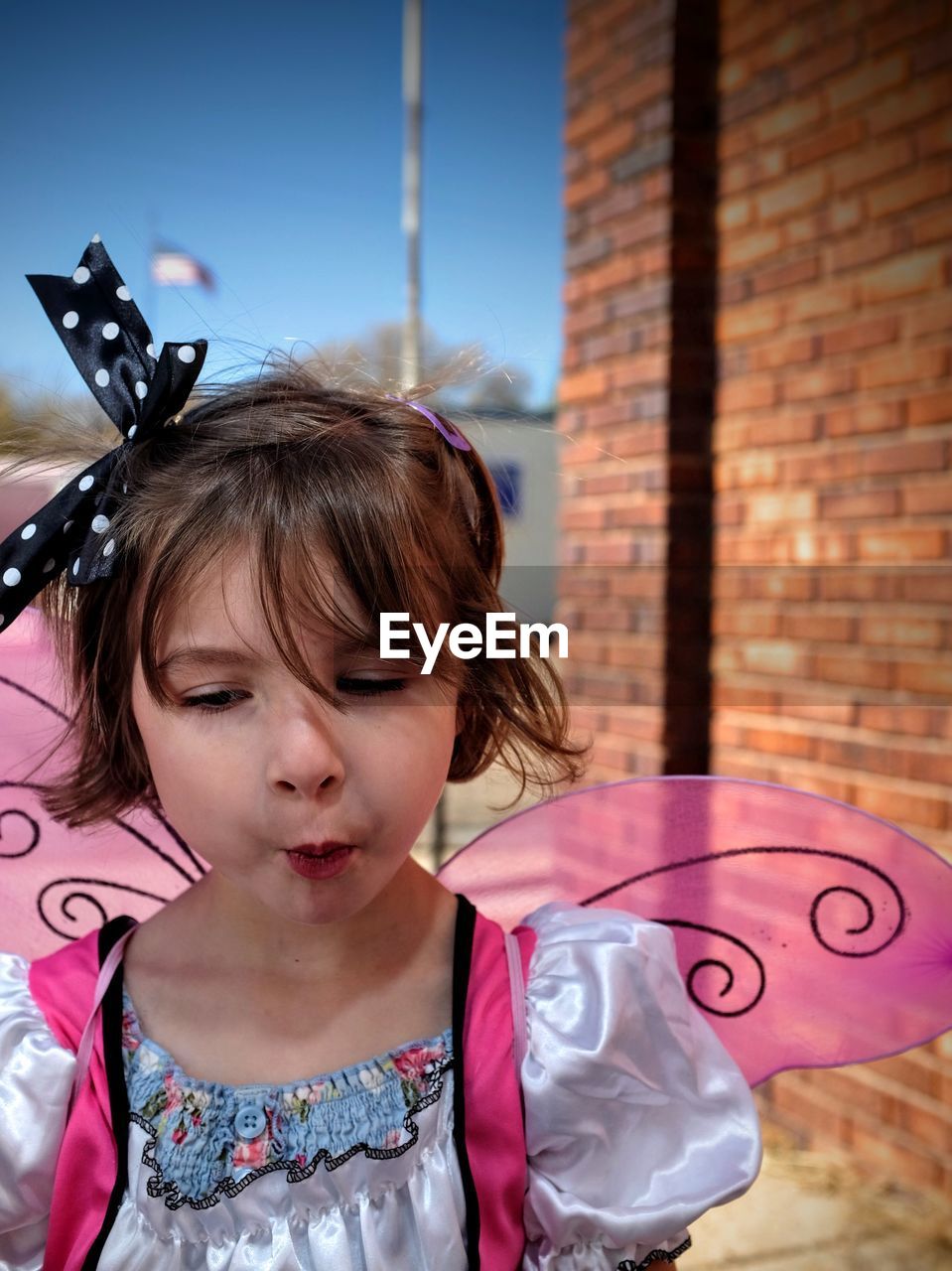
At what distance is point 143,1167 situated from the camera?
77 centimetres

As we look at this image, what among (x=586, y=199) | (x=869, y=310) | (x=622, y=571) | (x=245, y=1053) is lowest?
(x=245, y=1053)

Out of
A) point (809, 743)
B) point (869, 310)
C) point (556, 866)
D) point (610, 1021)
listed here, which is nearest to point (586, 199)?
point (869, 310)

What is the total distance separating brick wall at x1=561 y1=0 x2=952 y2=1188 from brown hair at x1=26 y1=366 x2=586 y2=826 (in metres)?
1.12

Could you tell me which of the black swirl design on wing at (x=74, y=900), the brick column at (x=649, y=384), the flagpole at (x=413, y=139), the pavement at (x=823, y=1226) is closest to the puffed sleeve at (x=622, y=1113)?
the black swirl design on wing at (x=74, y=900)

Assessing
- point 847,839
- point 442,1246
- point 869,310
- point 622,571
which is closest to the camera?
point 442,1246

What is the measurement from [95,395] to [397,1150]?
55 centimetres

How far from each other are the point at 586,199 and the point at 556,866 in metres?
1.78

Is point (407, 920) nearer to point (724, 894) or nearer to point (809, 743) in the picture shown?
point (724, 894)

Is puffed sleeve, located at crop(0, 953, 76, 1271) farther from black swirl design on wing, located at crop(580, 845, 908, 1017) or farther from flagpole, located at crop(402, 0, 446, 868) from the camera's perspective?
flagpole, located at crop(402, 0, 446, 868)

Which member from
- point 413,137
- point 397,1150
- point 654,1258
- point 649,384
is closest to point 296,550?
point 397,1150

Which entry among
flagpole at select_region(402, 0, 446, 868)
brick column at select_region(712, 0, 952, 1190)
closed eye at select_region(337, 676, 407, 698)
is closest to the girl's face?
closed eye at select_region(337, 676, 407, 698)

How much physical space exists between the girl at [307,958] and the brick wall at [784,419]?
3.73 ft

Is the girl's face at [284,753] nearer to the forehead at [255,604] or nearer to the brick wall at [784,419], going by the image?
the forehead at [255,604]

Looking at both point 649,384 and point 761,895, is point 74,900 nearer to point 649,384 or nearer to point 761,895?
point 761,895
